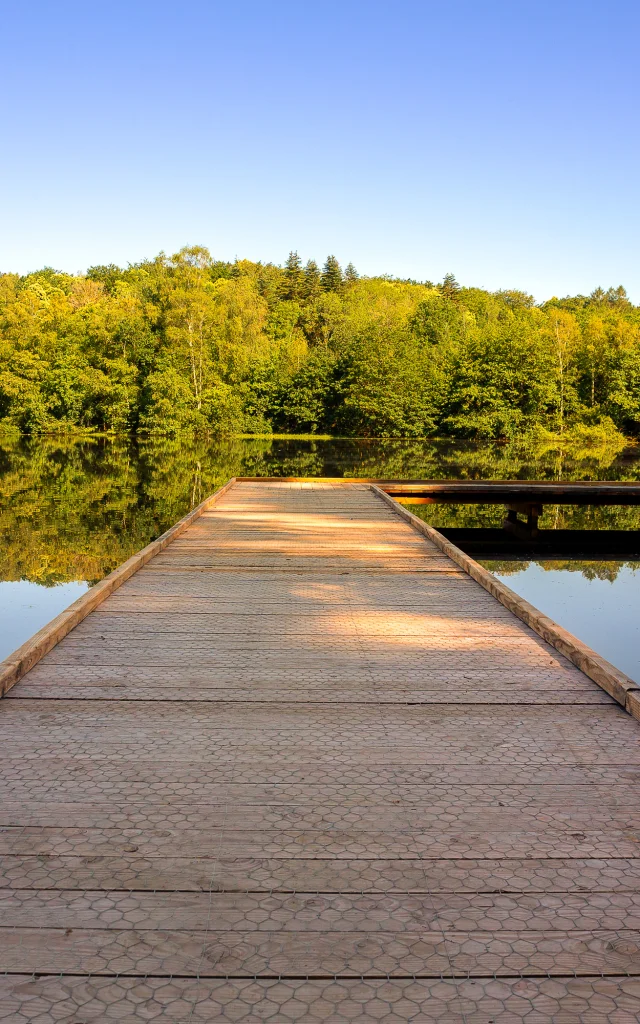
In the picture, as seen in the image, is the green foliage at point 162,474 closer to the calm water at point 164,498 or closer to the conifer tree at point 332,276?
the calm water at point 164,498

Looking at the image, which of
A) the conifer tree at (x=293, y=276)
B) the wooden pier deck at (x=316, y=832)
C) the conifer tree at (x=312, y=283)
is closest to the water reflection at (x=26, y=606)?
the wooden pier deck at (x=316, y=832)

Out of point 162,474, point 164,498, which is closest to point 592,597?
point 164,498

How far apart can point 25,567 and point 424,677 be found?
7629mm

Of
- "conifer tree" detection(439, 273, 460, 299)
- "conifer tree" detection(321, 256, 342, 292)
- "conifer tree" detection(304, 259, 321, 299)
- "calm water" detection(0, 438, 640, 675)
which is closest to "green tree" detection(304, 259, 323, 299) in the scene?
"conifer tree" detection(304, 259, 321, 299)

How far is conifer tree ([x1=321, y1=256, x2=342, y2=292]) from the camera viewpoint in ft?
228

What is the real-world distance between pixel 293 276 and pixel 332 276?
5470mm

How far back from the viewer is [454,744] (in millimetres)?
2645

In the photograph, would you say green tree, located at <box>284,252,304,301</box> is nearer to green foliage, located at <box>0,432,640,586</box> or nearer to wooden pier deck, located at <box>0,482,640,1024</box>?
green foliage, located at <box>0,432,640,586</box>

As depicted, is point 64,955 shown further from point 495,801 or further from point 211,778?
point 495,801

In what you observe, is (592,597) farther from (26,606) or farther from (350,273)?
(350,273)

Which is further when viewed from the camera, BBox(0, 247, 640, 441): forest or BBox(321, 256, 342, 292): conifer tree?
BBox(321, 256, 342, 292): conifer tree

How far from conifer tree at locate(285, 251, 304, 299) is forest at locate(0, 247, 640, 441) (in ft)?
63.9

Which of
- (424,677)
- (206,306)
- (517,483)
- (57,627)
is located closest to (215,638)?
(57,627)

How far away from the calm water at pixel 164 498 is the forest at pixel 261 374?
3.07 m
